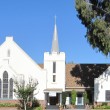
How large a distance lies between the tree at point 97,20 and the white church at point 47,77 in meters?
15.6

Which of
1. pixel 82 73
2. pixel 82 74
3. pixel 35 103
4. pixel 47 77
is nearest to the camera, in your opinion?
pixel 35 103

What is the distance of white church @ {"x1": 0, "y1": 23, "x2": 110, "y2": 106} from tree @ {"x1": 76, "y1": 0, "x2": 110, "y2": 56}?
1560cm

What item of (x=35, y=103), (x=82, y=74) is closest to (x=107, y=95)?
(x=82, y=74)

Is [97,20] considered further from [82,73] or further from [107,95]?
Result: [82,73]

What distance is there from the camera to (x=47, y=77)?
2635 inches

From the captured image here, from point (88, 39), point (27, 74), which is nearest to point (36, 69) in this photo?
point (27, 74)

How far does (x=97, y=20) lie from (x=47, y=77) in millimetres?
20152

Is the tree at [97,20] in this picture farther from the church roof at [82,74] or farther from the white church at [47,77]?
the church roof at [82,74]

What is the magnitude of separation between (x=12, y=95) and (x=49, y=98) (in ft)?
20.8

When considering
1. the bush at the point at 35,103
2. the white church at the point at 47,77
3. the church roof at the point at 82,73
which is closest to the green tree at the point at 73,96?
the white church at the point at 47,77

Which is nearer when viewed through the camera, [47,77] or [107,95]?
[107,95]

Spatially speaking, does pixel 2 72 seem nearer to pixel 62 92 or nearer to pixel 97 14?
pixel 62 92

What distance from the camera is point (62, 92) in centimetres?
6594

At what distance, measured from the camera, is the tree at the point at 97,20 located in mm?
48375
